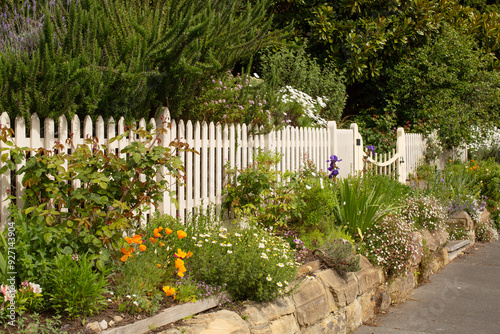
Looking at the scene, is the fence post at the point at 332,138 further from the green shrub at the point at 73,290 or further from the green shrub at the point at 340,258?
the green shrub at the point at 73,290

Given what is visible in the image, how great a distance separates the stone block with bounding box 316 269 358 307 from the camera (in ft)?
14.2

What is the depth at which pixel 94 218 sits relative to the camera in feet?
10.5

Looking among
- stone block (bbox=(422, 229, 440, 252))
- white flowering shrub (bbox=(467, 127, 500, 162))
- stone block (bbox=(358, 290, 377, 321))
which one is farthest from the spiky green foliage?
white flowering shrub (bbox=(467, 127, 500, 162))

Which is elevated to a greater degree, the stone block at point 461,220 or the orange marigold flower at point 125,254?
the orange marigold flower at point 125,254

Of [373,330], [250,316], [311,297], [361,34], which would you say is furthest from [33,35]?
[361,34]

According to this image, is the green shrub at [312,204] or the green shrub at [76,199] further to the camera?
the green shrub at [312,204]

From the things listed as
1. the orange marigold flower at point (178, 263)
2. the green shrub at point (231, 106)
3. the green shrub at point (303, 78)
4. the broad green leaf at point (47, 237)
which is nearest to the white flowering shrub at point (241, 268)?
the orange marigold flower at point (178, 263)

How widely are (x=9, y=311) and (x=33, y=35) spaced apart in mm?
2652

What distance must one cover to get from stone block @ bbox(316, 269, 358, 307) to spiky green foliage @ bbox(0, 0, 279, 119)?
7.33ft

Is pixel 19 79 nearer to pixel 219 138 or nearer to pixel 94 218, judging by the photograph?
pixel 94 218

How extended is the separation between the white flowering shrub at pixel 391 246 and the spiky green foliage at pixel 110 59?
8.57 feet

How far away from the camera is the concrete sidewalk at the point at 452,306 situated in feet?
14.7

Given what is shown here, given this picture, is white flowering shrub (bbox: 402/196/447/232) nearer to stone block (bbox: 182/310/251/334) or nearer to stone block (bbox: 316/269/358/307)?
stone block (bbox: 316/269/358/307)

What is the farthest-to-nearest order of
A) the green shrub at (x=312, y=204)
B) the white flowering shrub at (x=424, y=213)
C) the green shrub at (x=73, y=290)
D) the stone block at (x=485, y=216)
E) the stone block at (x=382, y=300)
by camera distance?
the stone block at (x=485, y=216)
the white flowering shrub at (x=424, y=213)
the green shrub at (x=312, y=204)
the stone block at (x=382, y=300)
the green shrub at (x=73, y=290)
